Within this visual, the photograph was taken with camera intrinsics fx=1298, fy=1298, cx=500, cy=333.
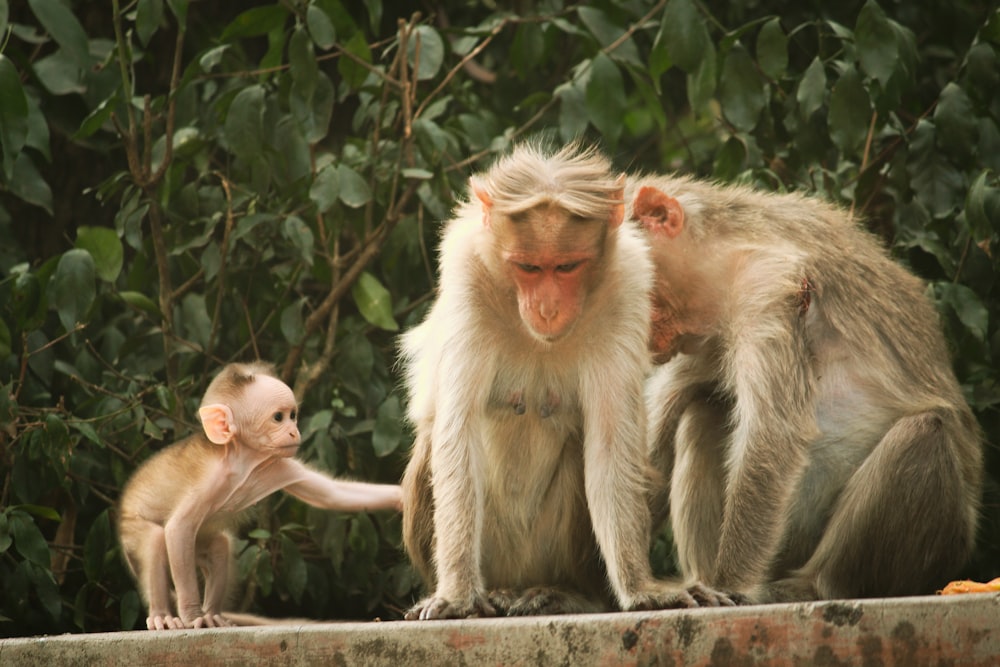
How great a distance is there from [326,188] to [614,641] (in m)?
2.96

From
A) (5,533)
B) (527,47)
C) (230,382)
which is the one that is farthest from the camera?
(527,47)

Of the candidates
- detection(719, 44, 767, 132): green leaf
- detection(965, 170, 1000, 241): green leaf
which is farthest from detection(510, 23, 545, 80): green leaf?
detection(965, 170, 1000, 241): green leaf

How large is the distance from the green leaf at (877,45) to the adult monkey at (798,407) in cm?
71

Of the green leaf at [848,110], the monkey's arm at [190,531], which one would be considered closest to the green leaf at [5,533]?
the monkey's arm at [190,531]

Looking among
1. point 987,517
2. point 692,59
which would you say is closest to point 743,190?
point 692,59

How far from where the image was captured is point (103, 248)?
602 cm

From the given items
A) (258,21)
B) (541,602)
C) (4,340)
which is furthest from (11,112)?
(541,602)

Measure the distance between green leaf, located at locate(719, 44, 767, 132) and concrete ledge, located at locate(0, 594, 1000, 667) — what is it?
3.11 m

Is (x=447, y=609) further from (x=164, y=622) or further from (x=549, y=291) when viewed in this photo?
Result: (x=164, y=622)

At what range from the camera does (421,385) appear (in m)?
5.00

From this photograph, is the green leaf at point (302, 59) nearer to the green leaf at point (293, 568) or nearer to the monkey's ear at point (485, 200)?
the monkey's ear at point (485, 200)

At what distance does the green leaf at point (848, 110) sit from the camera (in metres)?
5.89

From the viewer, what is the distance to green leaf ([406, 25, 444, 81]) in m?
6.11

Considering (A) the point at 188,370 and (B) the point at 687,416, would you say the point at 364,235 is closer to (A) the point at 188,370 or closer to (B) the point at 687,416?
(A) the point at 188,370
